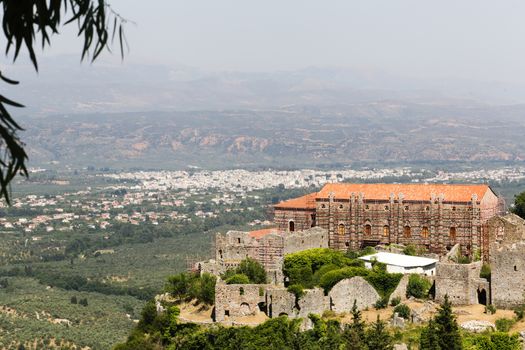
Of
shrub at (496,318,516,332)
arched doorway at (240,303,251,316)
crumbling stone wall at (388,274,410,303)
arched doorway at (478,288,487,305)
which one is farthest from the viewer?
crumbling stone wall at (388,274,410,303)

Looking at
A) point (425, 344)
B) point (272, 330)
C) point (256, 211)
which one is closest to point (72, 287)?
point (272, 330)

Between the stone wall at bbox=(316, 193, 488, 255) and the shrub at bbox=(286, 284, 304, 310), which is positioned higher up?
the stone wall at bbox=(316, 193, 488, 255)

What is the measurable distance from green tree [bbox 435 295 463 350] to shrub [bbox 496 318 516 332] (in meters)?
2.64

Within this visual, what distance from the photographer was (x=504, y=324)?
31094mm

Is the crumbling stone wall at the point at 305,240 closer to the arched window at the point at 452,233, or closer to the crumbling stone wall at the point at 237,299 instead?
the crumbling stone wall at the point at 237,299

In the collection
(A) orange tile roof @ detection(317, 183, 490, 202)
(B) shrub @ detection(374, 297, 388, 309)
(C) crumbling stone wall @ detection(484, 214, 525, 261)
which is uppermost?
(A) orange tile roof @ detection(317, 183, 490, 202)

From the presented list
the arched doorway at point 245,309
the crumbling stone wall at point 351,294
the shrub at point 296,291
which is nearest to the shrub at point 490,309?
the crumbling stone wall at point 351,294

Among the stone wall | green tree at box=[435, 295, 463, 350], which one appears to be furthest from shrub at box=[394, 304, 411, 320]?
the stone wall

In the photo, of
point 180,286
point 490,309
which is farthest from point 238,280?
point 490,309

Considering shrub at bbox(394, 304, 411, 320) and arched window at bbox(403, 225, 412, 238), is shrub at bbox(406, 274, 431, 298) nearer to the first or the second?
shrub at bbox(394, 304, 411, 320)

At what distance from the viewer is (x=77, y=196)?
193 meters

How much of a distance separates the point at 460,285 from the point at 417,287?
202 cm

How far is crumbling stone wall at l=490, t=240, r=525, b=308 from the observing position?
33.0m

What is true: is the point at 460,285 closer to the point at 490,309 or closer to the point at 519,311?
the point at 490,309
